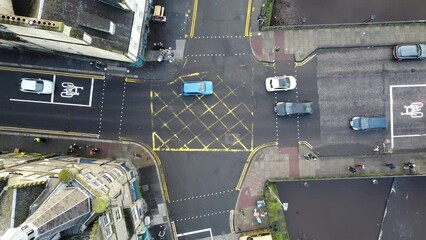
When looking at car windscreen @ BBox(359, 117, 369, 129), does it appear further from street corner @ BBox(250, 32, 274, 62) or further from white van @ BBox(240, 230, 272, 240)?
white van @ BBox(240, 230, 272, 240)

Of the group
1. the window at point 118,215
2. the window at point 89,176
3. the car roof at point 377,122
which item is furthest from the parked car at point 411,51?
the window at point 89,176

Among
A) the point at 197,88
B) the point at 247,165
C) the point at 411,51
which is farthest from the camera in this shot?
the point at 247,165

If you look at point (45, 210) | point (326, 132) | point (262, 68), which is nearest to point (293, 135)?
point (326, 132)

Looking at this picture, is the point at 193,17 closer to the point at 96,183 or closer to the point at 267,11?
the point at 267,11

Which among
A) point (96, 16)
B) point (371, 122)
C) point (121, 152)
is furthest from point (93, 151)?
point (371, 122)

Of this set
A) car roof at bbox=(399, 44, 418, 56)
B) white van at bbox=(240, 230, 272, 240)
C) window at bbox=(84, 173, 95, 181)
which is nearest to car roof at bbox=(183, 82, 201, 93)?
window at bbox=(84, 173, 95, 181)

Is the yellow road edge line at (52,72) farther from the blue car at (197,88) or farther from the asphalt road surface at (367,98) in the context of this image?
the asphalt road surface at (367,98)
